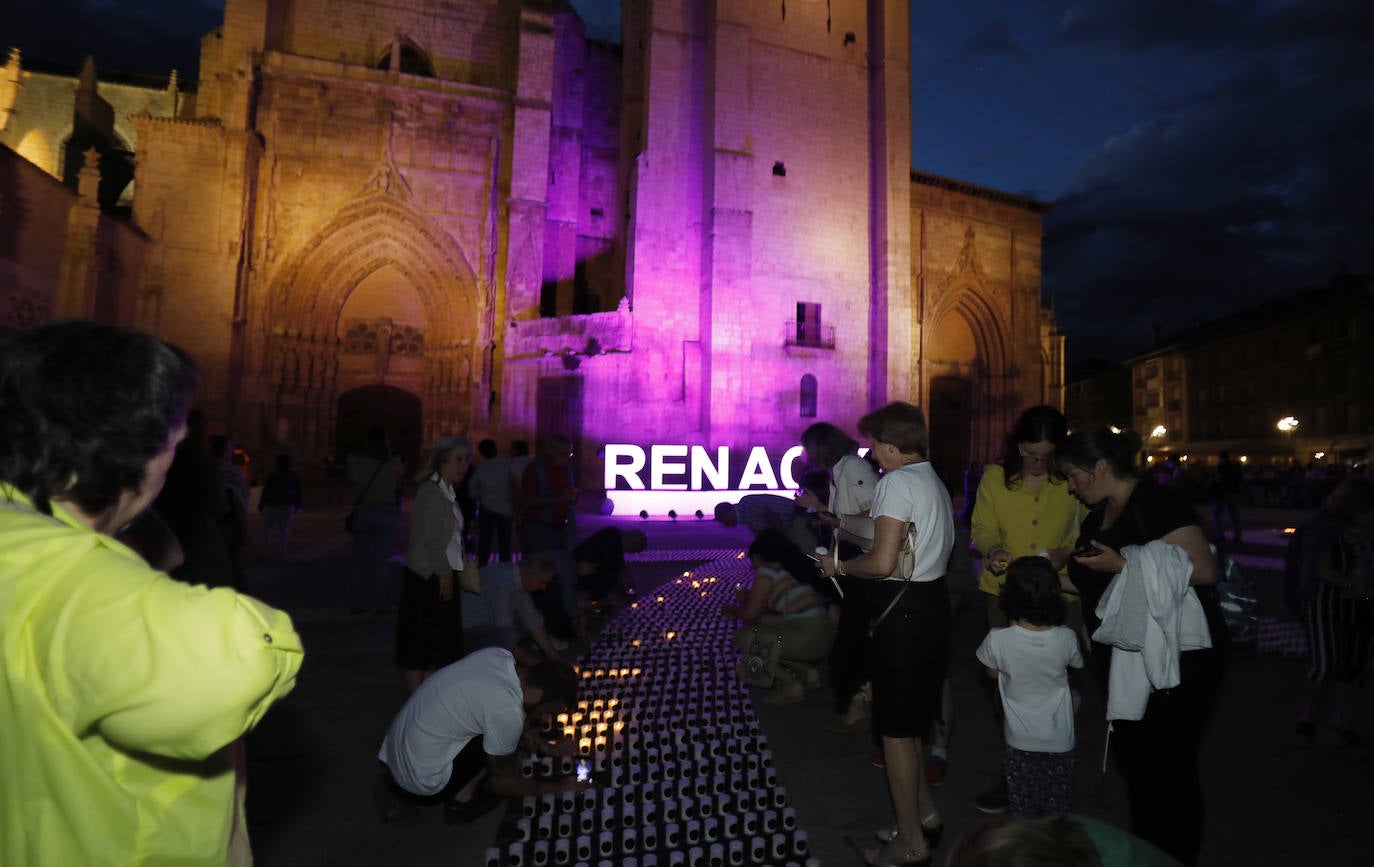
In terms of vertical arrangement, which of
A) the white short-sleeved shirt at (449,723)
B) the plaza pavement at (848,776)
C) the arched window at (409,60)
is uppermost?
the arched window at (409,60)

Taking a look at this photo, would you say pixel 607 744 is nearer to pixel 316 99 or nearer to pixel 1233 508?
pixel 1233 508

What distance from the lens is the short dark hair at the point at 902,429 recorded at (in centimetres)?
270

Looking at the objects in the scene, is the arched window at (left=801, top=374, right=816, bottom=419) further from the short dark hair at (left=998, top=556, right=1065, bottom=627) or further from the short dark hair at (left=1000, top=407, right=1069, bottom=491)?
the short dark hair at (left=998, top=556, right=1065, bottom=627)

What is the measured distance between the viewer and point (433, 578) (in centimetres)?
394

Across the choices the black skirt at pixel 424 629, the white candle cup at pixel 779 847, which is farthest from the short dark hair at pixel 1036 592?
the black skirt at pixel 424 629

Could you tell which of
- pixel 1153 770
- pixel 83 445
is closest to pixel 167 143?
pixel 83 445

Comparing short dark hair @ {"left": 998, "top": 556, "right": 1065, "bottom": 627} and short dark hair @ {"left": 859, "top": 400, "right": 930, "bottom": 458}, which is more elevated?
short dark hair @ {"left": 859, "top": 400, "right": 930, "bottom": 458}

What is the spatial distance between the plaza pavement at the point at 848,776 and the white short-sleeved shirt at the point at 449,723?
0.86 ft

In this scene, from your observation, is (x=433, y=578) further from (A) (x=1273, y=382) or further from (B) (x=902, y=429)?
(A) (x=1273, y=382)

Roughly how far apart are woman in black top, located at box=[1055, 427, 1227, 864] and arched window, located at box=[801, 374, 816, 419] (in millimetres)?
17351

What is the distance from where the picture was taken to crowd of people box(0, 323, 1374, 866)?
866 millimetres

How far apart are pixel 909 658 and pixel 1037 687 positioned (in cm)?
65

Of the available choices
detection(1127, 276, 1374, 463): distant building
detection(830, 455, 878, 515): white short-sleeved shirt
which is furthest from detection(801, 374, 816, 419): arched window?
detection(1127, 276, 1374, 463): distant building

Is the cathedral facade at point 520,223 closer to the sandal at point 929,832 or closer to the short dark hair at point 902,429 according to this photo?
the short dark hair at point 902,429
